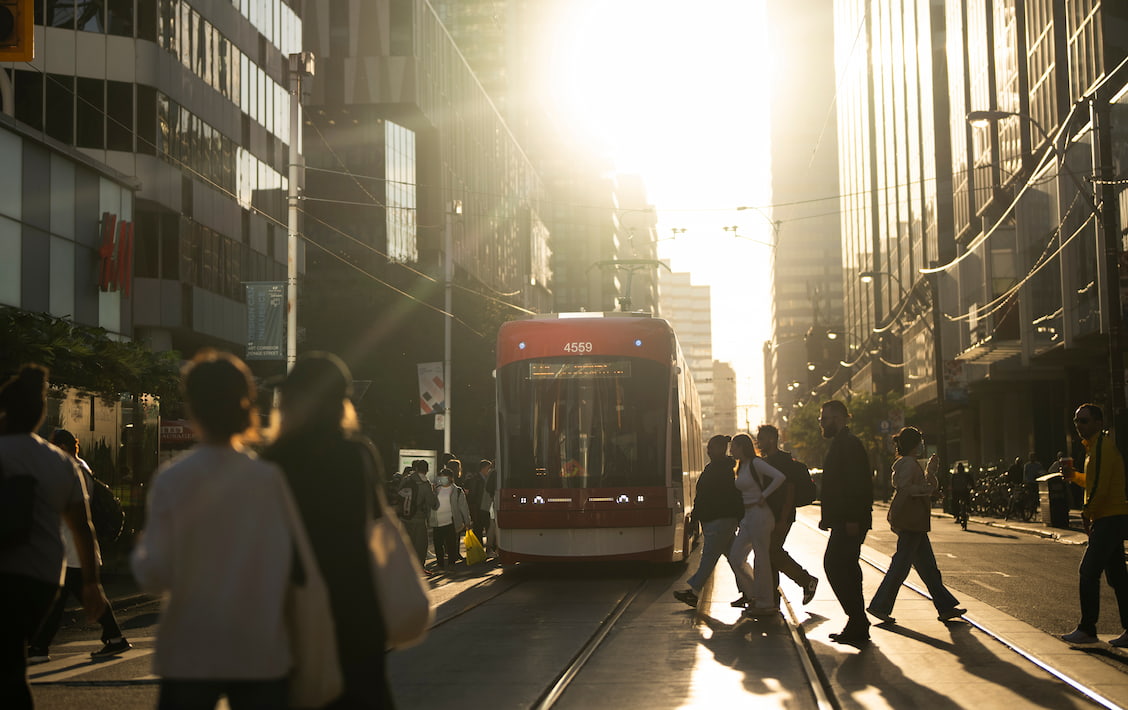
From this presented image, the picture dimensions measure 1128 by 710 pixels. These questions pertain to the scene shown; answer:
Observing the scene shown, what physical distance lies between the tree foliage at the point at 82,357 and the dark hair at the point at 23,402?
1054 cm

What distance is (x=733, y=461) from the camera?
13.9m

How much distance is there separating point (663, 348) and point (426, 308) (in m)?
35.3

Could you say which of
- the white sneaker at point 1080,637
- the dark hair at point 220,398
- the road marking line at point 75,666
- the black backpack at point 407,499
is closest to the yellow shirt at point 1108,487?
the white sneaker at point 1080,637

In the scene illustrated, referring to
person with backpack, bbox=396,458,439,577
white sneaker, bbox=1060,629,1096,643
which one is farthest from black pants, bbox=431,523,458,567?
white sneaker, bbox=1060,629,1096,643

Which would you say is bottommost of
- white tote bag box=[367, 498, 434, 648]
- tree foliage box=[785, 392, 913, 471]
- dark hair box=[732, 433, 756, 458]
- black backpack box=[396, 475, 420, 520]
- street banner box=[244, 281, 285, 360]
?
black backpack box=[396, 475, 420, 520]

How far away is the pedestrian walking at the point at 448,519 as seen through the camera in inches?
826

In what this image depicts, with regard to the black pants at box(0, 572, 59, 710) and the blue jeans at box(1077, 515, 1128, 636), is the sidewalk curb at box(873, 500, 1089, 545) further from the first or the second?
the black pants at box(0, 572, 59, 710)

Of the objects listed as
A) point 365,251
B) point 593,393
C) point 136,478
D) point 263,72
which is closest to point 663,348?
point 593,393

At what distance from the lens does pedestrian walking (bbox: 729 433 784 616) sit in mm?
12508

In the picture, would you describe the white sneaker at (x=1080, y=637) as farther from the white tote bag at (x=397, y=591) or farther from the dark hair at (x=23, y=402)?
the dark hair at (x=23, y=402)

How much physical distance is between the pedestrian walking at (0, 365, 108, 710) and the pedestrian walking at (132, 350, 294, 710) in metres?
1.68

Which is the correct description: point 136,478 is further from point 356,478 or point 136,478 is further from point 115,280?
point 356,478

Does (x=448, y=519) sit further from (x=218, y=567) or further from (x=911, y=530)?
(x=218, y=567)

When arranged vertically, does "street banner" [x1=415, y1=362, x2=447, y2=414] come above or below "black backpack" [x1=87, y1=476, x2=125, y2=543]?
above
